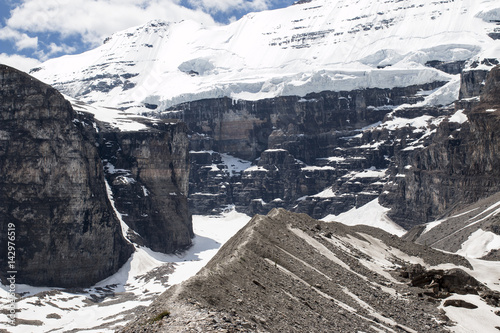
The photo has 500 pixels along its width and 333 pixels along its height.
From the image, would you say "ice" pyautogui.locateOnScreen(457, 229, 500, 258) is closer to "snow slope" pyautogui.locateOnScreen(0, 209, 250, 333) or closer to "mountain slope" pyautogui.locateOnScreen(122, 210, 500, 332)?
"mountain slope" pyautogui.locateOnScreen(122, 210, 500, 332)

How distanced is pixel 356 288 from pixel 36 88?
345 feet

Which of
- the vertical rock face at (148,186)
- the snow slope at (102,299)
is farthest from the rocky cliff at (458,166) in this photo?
the vertical rock face at (148,186)

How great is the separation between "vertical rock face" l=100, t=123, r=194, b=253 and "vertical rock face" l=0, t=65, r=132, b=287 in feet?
77.7

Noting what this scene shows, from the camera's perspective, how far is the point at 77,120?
6137 inches

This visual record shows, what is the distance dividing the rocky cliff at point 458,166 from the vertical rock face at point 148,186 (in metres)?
59.8

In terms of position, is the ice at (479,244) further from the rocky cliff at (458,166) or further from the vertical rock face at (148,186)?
the vertical rock face at (148,186)

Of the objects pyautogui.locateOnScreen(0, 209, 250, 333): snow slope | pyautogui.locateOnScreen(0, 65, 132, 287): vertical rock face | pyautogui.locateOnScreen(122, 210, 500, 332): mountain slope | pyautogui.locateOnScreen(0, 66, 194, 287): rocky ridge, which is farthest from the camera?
pyautogui.locateOnScreen(0, 66, 194, 287): rocky ridge

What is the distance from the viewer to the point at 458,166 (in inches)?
6535

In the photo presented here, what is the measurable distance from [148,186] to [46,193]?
1690 inches

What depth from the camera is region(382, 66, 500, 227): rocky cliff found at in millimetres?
140000

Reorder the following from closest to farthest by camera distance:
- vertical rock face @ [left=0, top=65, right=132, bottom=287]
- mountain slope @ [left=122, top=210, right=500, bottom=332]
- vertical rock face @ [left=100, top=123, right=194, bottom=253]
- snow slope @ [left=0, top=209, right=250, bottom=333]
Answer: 1. mountain slope @ [left=122, top=210, right=500, bottom=332]
2. snow slope @ [left=0, top=209, right=250, bottom=333]
3. vertical rock face @ [left=0, top=65, right=132, bottom=287]
4. vertical rock face @ [left=100, top=123, right=194, bottom=253]

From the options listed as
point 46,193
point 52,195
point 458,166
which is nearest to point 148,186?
point 52,195

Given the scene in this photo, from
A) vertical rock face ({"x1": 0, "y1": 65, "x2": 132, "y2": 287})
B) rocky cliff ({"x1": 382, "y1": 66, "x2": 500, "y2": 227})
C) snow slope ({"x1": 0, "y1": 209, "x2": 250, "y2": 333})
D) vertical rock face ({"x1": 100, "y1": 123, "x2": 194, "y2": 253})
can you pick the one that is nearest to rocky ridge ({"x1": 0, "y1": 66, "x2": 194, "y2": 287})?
vertical rock face ({"x1": 0, "y1": 65, "x2": 132, "y2": 287})

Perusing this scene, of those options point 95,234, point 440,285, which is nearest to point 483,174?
point 95,234
